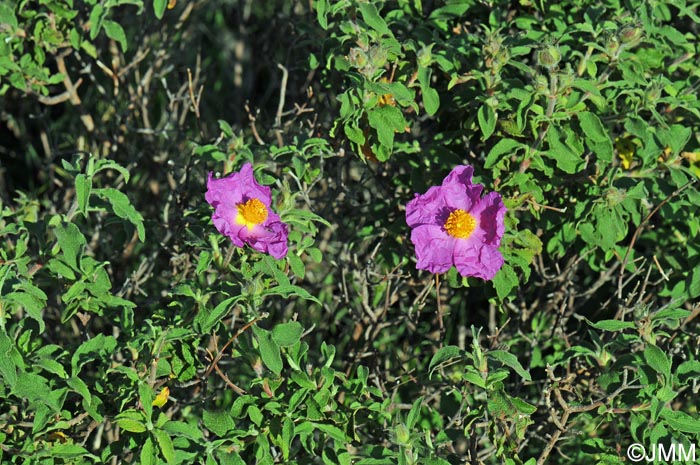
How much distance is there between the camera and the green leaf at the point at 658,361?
6.22 ft

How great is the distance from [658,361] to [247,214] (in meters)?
0.93

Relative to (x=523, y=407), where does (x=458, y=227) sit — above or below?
above

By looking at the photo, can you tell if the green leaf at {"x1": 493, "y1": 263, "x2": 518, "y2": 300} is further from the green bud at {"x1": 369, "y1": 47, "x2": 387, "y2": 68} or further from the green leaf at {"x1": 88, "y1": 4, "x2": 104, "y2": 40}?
the green leaf at {"x1": 88, "y1": 4, "x2": 104, "y2": 40}

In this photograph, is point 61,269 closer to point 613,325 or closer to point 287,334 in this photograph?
point 287,334

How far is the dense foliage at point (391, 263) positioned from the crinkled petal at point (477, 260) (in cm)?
7

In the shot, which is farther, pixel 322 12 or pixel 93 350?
pixel 322 12

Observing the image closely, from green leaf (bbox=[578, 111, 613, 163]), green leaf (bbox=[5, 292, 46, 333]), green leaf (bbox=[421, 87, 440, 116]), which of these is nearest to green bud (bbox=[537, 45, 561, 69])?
green leaf (bbox=[578, 111, 613, 163])

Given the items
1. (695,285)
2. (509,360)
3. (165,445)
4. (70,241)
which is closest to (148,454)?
(165,445)

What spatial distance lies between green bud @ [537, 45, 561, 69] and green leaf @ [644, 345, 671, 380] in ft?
2.19

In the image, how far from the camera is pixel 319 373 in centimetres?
204

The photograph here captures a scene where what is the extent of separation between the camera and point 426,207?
2.20 m

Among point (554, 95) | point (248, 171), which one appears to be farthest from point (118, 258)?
point (554, 95)

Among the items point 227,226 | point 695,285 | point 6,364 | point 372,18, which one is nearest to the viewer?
point 6,364

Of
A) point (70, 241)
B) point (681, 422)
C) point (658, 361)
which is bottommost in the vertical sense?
point (681, 422)
